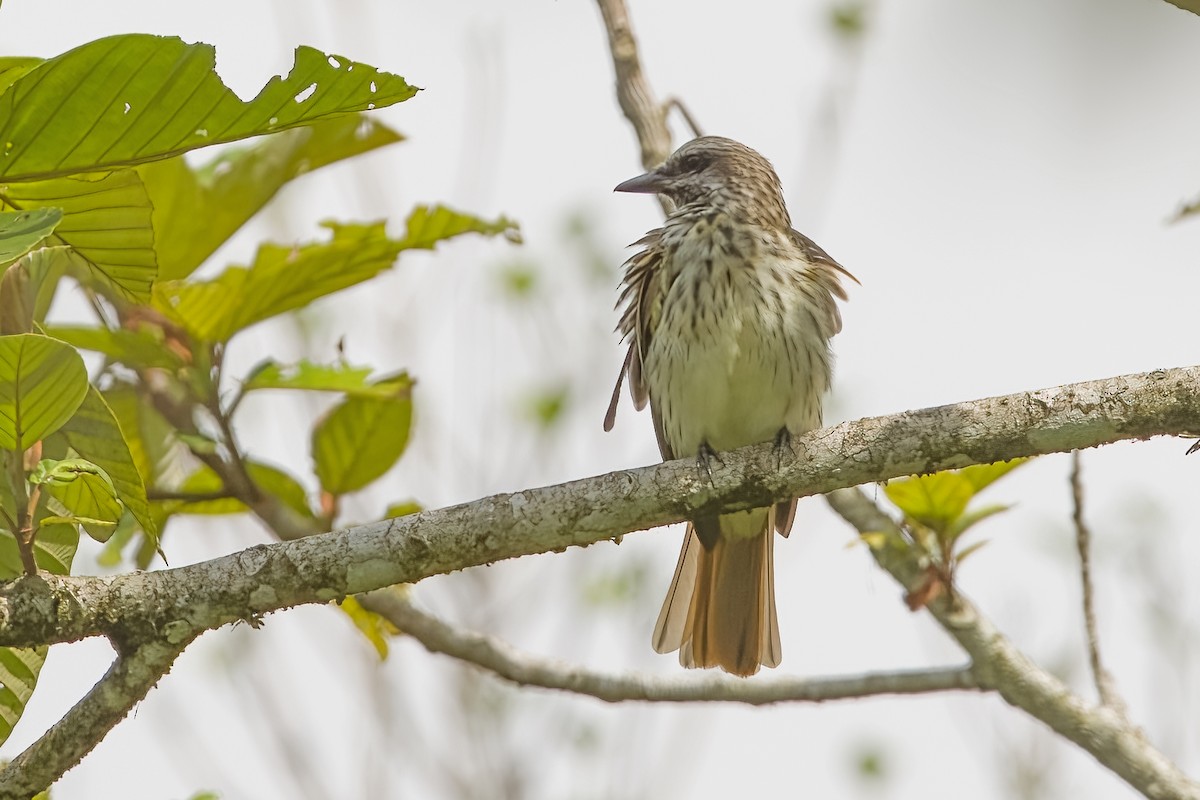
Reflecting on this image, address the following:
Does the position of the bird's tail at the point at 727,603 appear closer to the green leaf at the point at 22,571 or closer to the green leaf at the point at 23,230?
the green leaf at the point at 22,571

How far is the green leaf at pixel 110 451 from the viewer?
2.45 m

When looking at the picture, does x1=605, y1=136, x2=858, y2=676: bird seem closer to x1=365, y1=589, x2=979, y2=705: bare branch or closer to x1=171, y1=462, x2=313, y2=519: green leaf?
x1=365, y1=589, x2=979, y2=705: bare branch

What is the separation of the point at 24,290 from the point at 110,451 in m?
0.37

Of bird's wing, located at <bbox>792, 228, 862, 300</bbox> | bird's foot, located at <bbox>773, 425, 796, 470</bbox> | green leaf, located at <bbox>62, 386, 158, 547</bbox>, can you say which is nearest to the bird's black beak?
bird's wing, located at <bbox>792, 228, 862, 300</bbox>

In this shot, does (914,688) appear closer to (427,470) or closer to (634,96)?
(634,96)

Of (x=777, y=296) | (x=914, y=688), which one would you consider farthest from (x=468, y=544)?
(x=777, y=296)

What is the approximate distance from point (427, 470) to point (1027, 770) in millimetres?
3507

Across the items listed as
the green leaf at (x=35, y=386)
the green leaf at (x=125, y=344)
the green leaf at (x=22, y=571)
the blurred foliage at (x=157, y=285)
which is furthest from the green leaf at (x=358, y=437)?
the green leaf at (x=35, y=386)

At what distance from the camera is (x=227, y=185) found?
128 inches

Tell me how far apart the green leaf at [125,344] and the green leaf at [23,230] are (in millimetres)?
1080

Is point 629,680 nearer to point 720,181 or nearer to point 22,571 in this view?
point 22,571

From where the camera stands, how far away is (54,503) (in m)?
2.48

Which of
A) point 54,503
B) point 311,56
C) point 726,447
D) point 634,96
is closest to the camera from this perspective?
point 311,56

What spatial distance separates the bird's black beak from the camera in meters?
4.28
